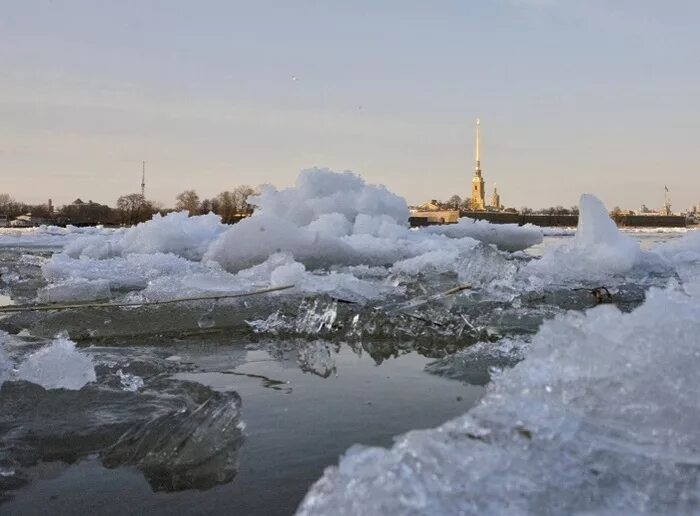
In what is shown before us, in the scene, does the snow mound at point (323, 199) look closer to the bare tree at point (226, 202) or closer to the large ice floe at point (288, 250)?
the large ice floe at point (288, 250)

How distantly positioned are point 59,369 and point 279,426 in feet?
4.16

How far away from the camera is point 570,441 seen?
156 cm

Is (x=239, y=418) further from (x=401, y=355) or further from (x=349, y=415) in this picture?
(x=401, y=355)

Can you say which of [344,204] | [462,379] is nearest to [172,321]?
[462,379]

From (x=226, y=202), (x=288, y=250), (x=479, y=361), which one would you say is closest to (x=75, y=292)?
(x=288, y=250)

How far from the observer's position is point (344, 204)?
1426 centimetres

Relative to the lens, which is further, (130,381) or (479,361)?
(479,361)

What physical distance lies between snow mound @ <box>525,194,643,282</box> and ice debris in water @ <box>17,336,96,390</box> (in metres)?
5.30

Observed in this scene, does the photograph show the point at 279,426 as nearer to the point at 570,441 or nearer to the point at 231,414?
the point at 231,414

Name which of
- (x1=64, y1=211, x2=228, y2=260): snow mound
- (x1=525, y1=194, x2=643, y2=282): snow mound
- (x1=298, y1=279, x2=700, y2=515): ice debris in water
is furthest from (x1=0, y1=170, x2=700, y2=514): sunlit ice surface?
(x1=64, y1=211, x2=228, y2=260): snow mound

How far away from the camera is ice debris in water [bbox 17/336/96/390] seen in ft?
10.2

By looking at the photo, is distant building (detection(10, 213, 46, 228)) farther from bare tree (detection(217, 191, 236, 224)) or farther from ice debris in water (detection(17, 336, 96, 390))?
ice debris in water (detection(17, 336, 96, 390))

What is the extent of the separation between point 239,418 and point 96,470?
59 cm

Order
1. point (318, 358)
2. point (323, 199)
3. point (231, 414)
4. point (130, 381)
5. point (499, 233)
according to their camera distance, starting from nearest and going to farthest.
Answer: point (231, 414) → point (130, 381) → point (318, 358) → point (323, 199) → point (499, 233)
